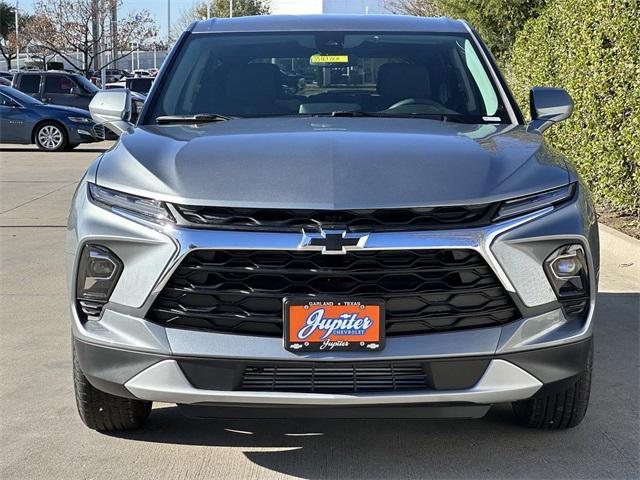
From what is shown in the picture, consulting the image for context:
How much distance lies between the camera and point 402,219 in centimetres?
348

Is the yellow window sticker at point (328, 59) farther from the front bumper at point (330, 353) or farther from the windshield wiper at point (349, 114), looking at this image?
the front bumper at point (330, 353)

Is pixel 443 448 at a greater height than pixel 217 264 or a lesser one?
lesser

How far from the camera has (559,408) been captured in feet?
13.5

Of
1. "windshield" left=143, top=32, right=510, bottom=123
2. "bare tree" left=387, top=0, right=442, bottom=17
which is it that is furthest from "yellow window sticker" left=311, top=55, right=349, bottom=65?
"bare tree" left=387, top=0, right=442, bottom=17

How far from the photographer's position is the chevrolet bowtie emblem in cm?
341

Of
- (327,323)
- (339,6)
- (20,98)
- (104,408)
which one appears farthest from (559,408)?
(339,6)

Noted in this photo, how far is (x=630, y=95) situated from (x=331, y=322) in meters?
6.14

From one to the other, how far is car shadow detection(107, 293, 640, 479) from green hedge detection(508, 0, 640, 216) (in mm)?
4588

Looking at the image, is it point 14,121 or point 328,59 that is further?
point 14,121

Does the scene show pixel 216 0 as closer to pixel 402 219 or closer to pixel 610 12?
pixel 610 12

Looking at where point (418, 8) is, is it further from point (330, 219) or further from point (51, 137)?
point (330, 219)

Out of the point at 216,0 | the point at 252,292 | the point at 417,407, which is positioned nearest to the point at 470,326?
the point at 417,407

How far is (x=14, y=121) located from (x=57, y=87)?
5.07 metres

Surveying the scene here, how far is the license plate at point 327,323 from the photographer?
11.2ft
